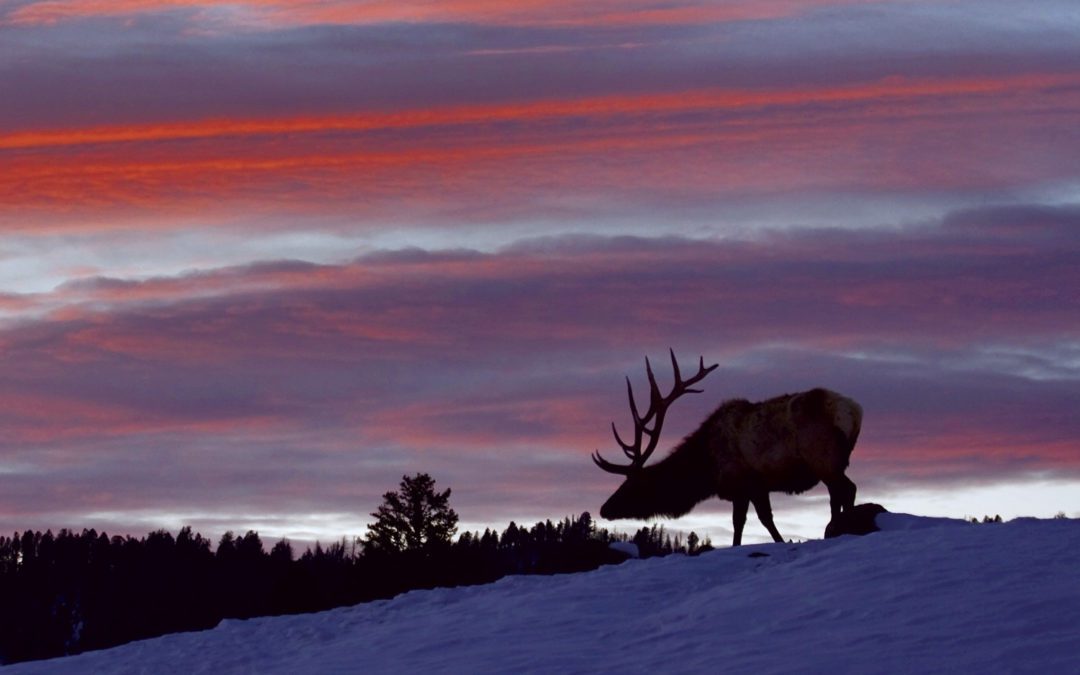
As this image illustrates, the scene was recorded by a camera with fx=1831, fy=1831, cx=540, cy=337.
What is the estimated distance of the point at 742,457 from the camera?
25281 millimetres

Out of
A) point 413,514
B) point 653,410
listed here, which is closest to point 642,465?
point 653,410

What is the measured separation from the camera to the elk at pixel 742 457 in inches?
949

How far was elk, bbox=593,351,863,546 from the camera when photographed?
24.1 m

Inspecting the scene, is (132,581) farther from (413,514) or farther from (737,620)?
(737,620)

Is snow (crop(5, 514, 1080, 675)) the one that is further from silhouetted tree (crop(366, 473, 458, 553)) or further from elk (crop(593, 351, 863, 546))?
silhouetted tree (crop(366, 473, 458, 553))

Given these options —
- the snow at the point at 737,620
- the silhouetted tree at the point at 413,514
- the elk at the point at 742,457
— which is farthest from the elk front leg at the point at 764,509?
the silhouetted tree at the point at 413,514

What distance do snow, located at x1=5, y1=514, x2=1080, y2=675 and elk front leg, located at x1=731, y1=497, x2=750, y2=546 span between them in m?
3.26

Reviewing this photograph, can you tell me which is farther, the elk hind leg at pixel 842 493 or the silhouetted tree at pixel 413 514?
the silhouetted tree at pixel 413 514

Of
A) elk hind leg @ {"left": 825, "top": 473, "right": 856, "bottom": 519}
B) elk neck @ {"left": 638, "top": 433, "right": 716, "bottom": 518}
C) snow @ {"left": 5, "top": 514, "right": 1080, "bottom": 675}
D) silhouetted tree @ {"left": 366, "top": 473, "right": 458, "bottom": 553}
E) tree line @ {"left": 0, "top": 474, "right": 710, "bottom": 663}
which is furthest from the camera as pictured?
tree line @ {"left": 0, "top": 474, "right": 710, "bottom": 663}

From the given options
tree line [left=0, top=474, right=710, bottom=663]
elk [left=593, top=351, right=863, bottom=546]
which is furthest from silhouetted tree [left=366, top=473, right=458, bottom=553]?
elk [left=593, top=351, right=863, bottom=546]

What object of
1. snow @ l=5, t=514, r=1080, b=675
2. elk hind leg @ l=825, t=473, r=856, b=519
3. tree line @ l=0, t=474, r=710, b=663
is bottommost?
snow @ l=5, t=514, r=1080, b=675

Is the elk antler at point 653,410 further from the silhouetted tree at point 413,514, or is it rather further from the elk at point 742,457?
the silhouetted tree at point 413,514

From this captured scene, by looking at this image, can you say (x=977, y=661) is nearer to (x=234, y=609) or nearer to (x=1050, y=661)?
(x=1050, y=661)

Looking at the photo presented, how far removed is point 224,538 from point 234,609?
14.2 meters
